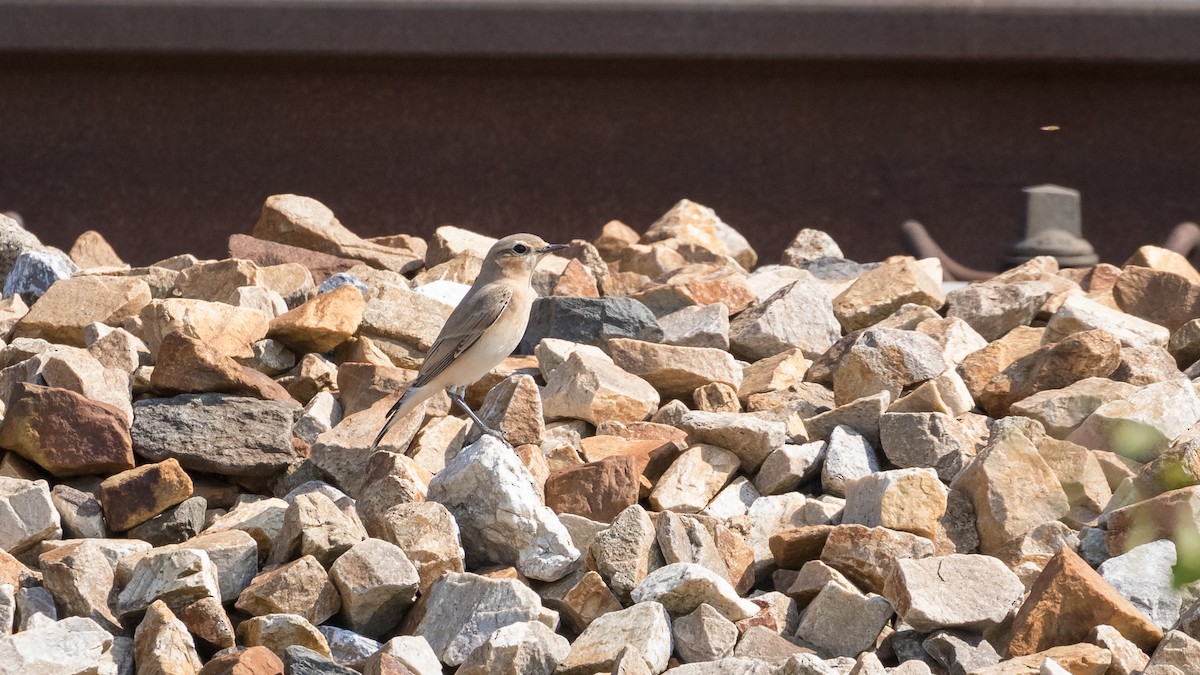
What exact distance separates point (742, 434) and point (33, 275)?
287 centimetres

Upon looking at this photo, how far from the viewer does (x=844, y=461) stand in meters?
3.89

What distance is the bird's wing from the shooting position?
425cm

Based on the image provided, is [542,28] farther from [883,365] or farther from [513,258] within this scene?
[883,365]

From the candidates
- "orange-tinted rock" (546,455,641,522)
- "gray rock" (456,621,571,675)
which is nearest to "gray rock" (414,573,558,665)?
"gray rock" (456,621,571,675)

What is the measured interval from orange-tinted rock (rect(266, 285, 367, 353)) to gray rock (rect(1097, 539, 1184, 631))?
2.39 meters

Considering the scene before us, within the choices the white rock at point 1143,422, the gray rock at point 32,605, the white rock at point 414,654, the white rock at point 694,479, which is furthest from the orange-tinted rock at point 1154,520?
the gray rock at point 32,605

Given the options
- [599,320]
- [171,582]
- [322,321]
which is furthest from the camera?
[599,320]

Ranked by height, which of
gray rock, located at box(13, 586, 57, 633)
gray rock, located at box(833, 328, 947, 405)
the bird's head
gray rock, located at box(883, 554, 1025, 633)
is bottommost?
gray rock, located at box(13, 586, 57, 633)

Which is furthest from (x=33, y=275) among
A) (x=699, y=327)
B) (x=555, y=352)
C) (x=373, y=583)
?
(x=373, y=583)

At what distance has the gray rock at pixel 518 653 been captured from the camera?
3.03 meters

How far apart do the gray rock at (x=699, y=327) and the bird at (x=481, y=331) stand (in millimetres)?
475

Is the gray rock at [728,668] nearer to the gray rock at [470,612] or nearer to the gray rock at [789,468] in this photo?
the gray rock at [470,612]

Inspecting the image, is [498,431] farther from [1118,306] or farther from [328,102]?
[328,102]

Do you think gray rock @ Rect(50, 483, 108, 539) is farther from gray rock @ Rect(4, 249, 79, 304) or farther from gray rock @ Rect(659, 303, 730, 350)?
gray rock @ Rect(659, 303, 730, 350)
